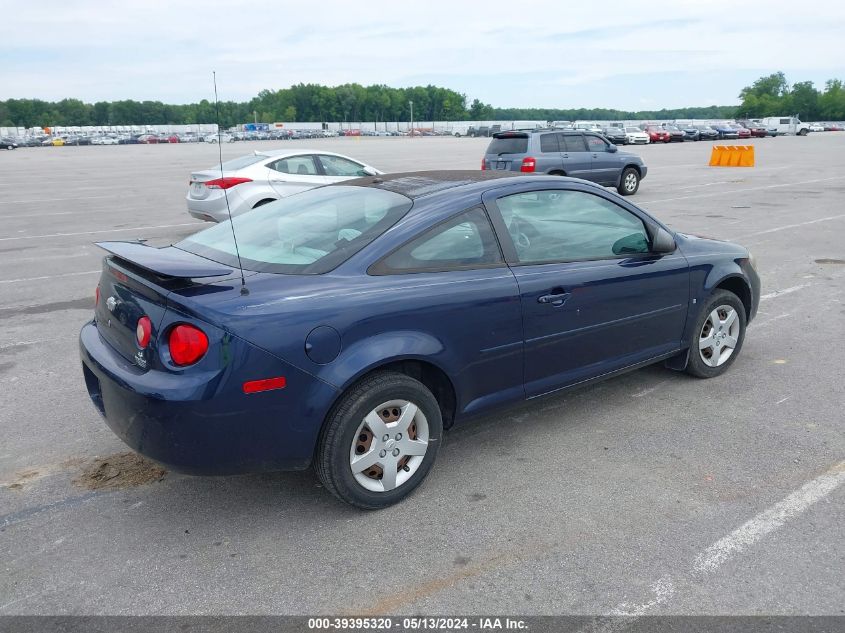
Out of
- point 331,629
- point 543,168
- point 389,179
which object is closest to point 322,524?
A: point 331,629

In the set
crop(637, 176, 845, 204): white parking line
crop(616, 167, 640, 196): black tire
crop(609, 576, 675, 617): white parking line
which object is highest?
crop(616, 167, 640, 196): black tire

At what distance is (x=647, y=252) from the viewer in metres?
4.55

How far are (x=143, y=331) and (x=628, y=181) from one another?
54.7ft

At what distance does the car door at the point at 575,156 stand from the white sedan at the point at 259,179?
19.3ft

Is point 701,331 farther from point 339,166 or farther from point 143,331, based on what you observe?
point 339,166

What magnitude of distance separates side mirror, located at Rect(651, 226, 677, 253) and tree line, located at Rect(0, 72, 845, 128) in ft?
468

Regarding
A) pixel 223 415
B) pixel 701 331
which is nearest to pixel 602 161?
pixel 701 331

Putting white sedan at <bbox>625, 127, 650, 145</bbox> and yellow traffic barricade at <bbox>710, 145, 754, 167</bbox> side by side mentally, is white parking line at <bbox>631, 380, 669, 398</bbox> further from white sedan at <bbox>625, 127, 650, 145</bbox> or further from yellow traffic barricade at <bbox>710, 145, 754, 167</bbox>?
white sedan at <bbox>625, 127, 650, 145</bbox>

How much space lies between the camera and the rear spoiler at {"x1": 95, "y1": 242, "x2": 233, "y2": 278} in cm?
317

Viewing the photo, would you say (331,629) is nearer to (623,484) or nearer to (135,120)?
(623,484)

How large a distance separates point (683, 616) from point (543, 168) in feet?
47.5

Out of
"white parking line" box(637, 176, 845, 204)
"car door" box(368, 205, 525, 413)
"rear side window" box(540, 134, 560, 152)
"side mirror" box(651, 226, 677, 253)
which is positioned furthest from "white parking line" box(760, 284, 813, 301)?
"rear side window" box(540, 134, 560, 152)

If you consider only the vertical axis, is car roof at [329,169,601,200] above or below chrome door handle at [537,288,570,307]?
above

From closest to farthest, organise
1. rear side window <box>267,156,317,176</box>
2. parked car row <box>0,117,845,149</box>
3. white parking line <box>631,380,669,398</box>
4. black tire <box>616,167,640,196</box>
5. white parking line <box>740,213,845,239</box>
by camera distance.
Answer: white parking line <box>631,380,669,398</box>, white parking line <box>740,213,845,239</box>, rear side window <box>267,156,317,176</box>, black tire <box>616,167,640,196</box>, parked car row <box>0,117,845,149</box>
